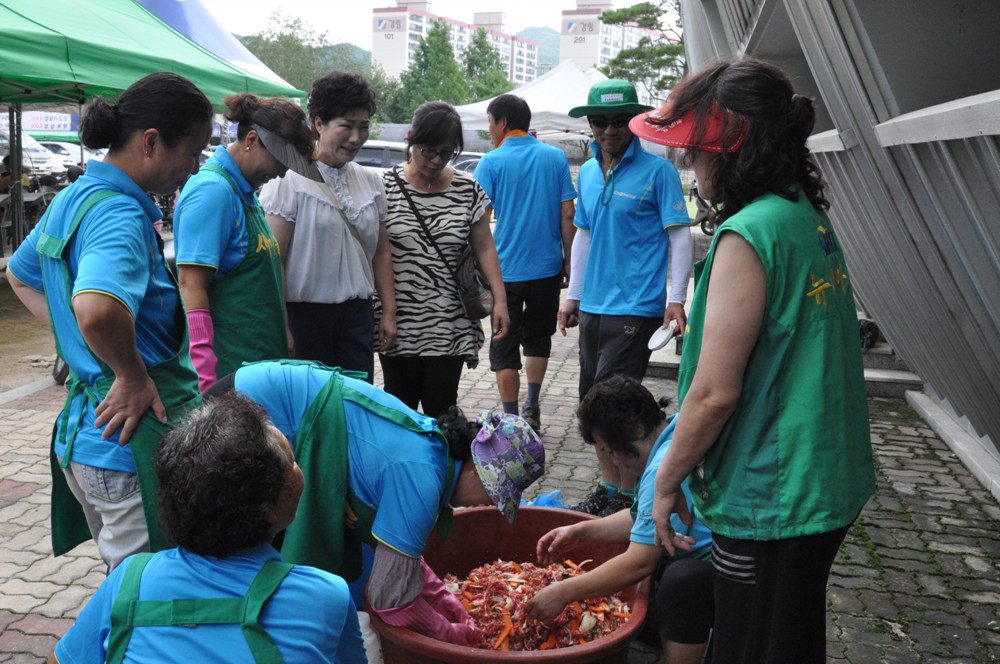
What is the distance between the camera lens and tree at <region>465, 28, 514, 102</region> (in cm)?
7012

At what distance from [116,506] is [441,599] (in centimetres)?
110

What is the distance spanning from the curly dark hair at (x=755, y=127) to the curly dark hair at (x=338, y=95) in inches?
74.9

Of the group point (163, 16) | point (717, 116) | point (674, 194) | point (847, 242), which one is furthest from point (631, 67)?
point (717, 116)

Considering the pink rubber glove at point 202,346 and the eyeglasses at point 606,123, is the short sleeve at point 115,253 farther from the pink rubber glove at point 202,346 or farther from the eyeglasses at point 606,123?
the eyeglasses at point 606,123

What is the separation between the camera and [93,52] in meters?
7.84

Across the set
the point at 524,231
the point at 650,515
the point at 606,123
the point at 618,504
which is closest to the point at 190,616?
the point at 650,515

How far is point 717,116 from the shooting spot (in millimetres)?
2055

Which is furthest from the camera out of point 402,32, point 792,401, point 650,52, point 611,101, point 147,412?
point 402,32

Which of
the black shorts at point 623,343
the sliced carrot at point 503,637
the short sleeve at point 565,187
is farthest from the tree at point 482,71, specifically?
the sliced carrot at point 503,637

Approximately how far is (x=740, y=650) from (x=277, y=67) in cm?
5267

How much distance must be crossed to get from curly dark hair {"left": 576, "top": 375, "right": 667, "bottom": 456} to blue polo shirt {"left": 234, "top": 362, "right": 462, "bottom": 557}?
1.97ft

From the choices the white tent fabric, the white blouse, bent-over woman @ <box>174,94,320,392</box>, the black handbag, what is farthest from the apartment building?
bent-over woman @ <box>174,94,320,392</box>

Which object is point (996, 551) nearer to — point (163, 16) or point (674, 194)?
point (674, 194)

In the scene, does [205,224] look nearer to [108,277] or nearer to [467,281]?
[108,277]
